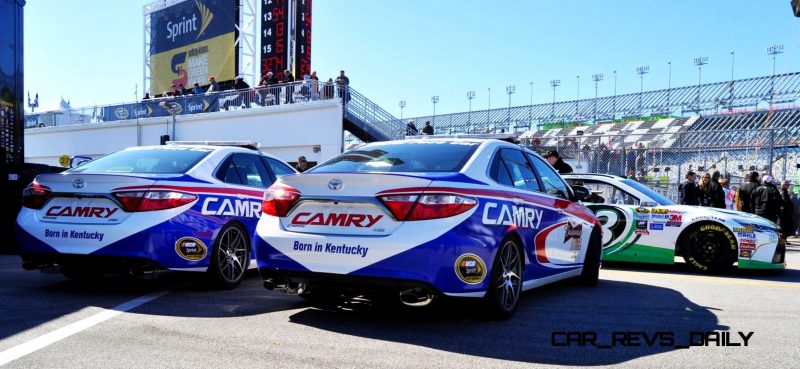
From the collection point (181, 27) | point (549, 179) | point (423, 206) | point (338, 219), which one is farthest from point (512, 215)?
point (181, 27)

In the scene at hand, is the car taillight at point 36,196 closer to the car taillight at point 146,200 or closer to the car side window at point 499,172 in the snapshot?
the car taillight at point 146,200

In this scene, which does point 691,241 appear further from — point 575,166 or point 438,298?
point 575,166

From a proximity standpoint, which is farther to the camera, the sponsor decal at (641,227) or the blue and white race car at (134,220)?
the sponsor decal at (641,227)

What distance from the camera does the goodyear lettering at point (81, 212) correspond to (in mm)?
5845

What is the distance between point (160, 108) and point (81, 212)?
951 inches

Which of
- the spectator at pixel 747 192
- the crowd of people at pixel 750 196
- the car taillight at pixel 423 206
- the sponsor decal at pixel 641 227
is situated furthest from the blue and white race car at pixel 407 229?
the spectator at pixel 747 192

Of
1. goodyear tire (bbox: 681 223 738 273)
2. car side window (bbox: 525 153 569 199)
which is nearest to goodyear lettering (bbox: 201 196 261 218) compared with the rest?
car side window (bbox: 525 153 569 199)

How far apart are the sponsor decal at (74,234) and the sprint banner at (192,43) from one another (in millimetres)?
26303

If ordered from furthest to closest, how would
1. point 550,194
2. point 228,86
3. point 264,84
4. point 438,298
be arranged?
point 228,86
point 264,84
point 550,194
point 438,298

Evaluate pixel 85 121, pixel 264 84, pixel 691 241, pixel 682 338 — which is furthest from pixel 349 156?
pixel 85 121

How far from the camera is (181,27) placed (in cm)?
3475

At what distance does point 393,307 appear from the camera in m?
5.69

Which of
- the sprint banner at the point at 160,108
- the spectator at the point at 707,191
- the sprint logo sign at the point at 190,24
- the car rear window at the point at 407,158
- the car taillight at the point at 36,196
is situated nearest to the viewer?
the car rear window at the point at 407,158

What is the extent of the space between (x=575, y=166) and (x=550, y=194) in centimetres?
1326
